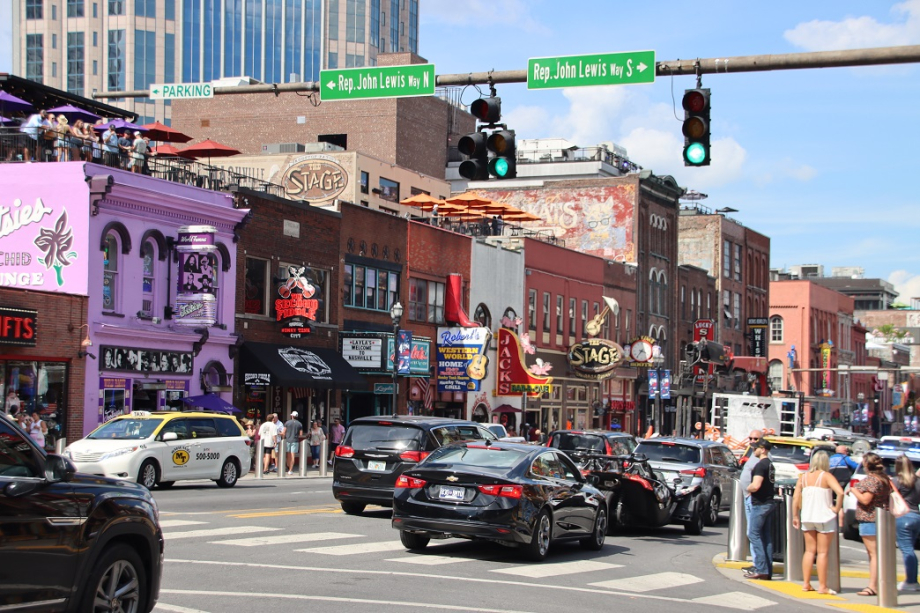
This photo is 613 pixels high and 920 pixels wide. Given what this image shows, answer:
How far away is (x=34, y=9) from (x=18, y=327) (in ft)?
412

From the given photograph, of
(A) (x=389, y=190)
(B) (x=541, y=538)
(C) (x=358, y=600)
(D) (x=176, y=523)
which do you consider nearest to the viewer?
(C) (x=358, y=600)

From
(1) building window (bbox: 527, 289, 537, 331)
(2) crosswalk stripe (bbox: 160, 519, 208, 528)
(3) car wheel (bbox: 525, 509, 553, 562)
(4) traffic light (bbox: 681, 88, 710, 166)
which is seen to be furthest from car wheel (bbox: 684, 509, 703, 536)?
(1) building window (bbox: 527, 289, 537, 331)

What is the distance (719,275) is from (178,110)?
37.0 m

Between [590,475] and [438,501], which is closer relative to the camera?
[438,501]

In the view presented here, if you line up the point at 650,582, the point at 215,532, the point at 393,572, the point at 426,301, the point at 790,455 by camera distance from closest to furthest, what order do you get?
1. the point at 393,572
2. the point at 650,582
3. the point at 215,532
4. the point at 790,455
5. the point at 426,301

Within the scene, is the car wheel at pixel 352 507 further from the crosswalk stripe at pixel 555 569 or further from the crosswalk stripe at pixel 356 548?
the crosswalk stripe at pixel 555 569

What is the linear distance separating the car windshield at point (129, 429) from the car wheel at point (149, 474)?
57 centimetres

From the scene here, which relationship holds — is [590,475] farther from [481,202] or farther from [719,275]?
[719,275]

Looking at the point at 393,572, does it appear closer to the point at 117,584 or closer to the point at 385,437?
the point at 117,584

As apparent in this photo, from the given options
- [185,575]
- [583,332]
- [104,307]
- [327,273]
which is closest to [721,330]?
[583,332]

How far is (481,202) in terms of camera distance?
54938mm

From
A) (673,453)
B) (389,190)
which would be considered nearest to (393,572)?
(673,453)

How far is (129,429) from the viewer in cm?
2558

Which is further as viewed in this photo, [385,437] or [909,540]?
[385,437]
